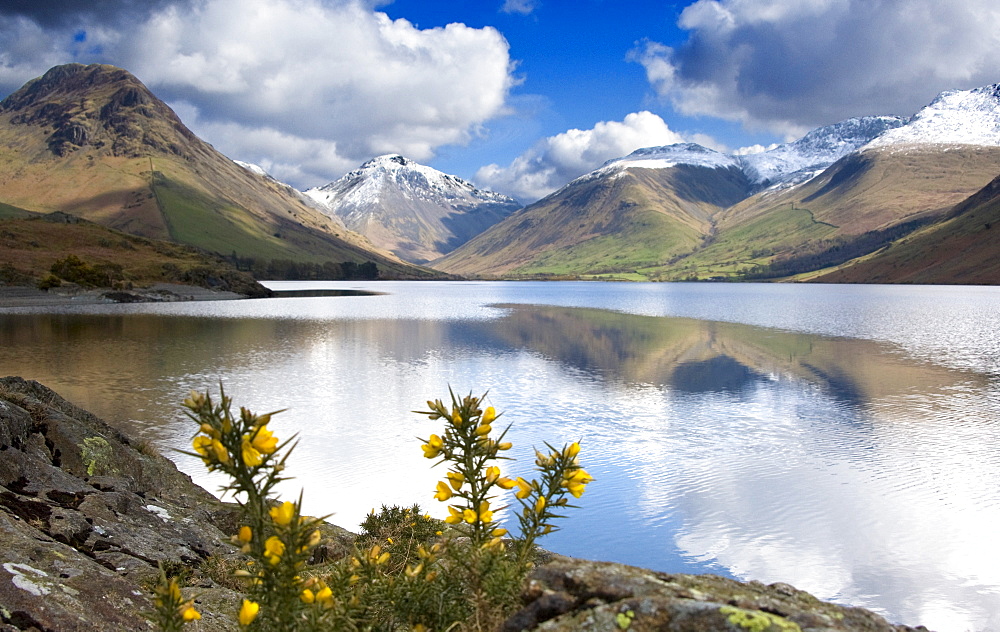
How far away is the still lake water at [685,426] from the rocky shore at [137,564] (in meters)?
4.97

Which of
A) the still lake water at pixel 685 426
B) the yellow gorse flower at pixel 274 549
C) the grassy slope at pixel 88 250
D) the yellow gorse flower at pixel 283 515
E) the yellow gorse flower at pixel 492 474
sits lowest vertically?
the still lake water at pixel 685 426

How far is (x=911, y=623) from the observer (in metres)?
10.5

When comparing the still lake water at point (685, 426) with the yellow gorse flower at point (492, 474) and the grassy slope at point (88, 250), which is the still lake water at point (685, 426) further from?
the grassy slope at point (88, 250)

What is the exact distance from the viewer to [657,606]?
12.3 ft

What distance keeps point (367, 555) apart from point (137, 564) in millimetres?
4429

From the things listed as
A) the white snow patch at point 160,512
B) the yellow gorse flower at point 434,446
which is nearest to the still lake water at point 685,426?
the white snow patch at point 160,512

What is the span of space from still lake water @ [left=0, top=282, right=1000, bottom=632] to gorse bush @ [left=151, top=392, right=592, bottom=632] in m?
9.65

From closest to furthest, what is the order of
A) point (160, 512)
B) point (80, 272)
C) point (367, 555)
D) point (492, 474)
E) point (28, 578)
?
point (492, 474) < point (367, 555) < point (28, 578) < point (160, 512) < point (80, 272)

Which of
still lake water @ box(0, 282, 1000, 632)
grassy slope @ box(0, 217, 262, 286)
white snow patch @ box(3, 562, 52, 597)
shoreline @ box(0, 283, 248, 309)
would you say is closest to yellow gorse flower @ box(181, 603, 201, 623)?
white snow patch @ box(3, 562, 52, 597)

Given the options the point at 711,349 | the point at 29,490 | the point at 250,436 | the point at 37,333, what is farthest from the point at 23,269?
the point at 250,436

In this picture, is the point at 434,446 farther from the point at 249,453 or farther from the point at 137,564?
the point at 137,564

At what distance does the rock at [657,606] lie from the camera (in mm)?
3576

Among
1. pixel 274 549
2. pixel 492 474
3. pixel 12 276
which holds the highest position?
pixel 12 276

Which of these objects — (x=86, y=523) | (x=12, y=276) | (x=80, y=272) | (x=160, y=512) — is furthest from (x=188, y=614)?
(x=80, y=272)
